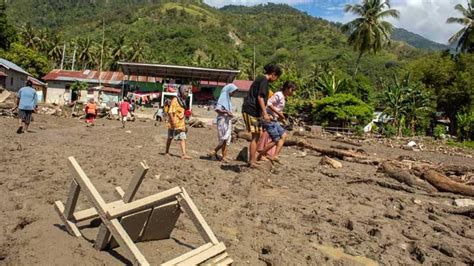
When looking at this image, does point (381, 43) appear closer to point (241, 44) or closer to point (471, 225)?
point (471, 225)

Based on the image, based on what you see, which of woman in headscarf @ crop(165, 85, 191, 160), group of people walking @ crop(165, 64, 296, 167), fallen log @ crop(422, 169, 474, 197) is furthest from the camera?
woman in headscarf @ crop(165, 85, 191, 160)

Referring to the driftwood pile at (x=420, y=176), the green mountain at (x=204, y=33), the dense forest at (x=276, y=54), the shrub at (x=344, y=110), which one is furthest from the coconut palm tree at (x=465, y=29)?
the driftwood pile at (x=420, y=176)

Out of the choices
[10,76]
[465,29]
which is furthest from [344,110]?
[10,76]

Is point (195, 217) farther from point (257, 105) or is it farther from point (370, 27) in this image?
point (370, 27)

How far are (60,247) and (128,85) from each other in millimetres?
40188

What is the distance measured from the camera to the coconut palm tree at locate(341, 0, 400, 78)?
41.4 m

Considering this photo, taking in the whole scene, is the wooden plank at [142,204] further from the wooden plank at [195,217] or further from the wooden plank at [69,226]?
the wooden plank at [69,226]

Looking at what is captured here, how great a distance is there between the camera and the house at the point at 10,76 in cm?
3534

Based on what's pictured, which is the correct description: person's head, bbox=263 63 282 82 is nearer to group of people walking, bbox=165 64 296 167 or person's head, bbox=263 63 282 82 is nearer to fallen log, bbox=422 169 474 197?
group of people walking, bbox=165 64 296 167

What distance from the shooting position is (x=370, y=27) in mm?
41250

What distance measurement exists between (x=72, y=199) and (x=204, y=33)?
112m

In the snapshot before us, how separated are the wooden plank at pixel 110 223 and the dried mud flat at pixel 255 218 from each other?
383 mm

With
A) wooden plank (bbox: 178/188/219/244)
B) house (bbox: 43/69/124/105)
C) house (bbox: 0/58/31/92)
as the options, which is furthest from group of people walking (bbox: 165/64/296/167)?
house (bbox: 43/69/124/105)

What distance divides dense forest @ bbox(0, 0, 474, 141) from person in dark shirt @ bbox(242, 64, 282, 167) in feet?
89.5
